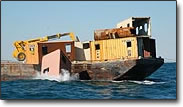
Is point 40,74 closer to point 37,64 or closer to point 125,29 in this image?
point 37,64

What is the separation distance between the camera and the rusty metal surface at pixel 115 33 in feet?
38.1

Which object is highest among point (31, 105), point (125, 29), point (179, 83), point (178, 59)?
point (125, 29)

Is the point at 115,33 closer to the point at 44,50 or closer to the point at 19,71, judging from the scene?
the point at 44,50

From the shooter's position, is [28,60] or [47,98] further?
[28,60]

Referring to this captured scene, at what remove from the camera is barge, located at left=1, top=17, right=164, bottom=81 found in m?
11.4

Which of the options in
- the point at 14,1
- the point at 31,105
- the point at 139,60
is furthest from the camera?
the point at 139,60

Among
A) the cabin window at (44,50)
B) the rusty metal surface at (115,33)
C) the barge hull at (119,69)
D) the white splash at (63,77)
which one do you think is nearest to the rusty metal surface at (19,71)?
the cabin window at (44,50)

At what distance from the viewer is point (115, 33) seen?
11.7 meters

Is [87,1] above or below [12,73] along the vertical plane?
above

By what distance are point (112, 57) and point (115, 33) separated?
0.90m

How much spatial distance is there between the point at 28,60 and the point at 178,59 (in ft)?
26.0

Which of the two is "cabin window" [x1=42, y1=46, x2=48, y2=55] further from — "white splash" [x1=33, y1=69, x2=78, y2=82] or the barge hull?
the barge hull

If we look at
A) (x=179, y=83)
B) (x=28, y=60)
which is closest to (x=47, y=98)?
(x=179, y=83)

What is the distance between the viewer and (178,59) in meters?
6.58
